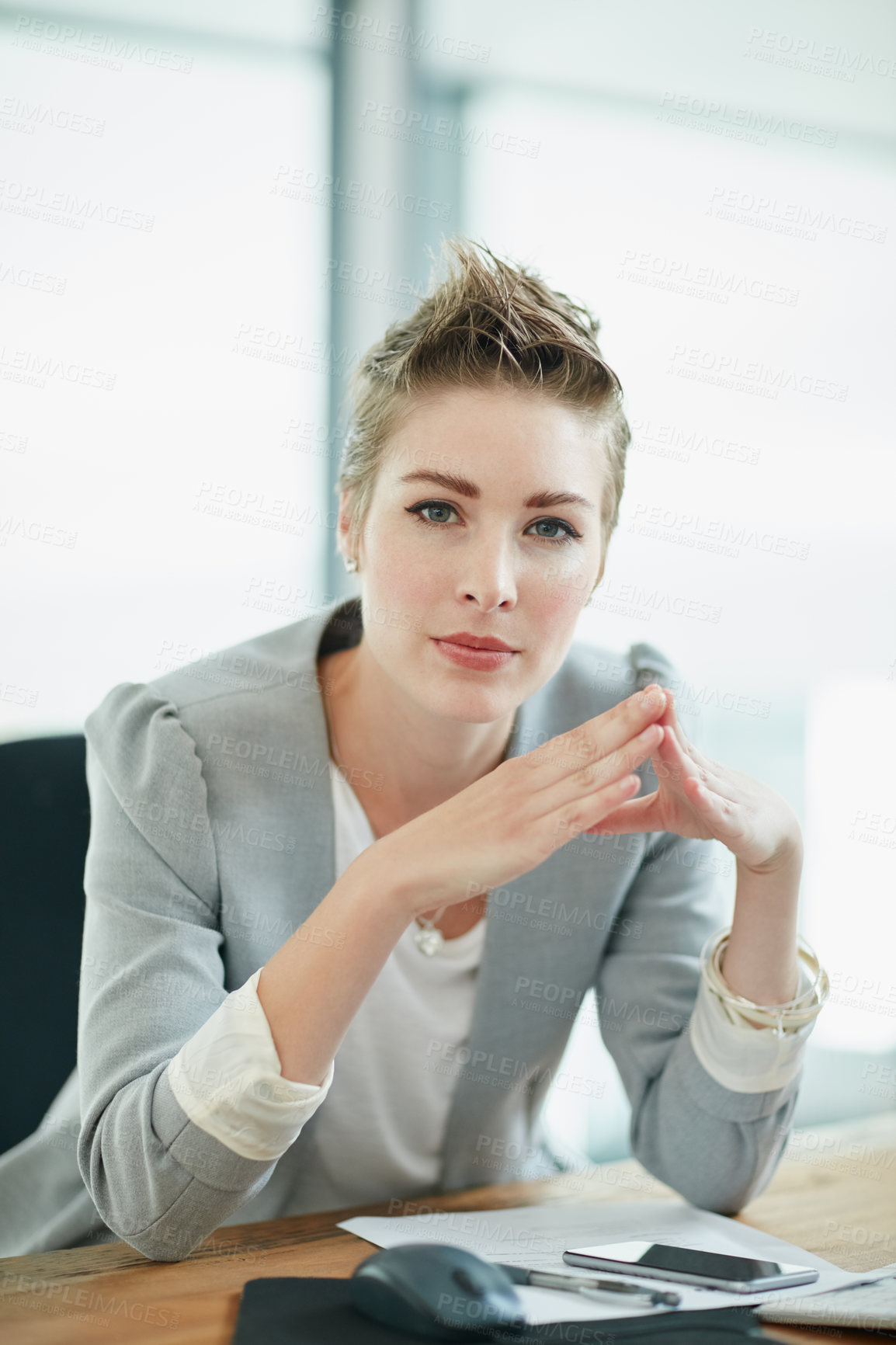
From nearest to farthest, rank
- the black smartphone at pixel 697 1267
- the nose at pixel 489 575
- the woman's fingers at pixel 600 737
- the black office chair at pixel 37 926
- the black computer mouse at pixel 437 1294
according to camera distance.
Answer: the black computer mouse at pixel 437 1294
the black smartphone at pixel 697 1267
the woman's fingers at pixel 600 737
the nose at pixel 489 575
the black office chair at pixel 37 926

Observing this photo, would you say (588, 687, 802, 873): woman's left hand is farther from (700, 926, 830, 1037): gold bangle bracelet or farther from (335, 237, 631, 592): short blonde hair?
(335, 237, 631, 592): short blonde hair

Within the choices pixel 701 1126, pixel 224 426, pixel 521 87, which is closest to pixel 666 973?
pixel 701 1126

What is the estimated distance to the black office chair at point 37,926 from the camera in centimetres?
120

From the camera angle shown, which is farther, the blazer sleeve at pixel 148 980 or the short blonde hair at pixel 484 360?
the short blonde hair at pixel 484 360

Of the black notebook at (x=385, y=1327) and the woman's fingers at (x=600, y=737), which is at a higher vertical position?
the woman's fingers at (x=600, y=737)

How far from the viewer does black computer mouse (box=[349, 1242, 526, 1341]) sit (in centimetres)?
68

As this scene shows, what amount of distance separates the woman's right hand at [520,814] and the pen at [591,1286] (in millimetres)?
282

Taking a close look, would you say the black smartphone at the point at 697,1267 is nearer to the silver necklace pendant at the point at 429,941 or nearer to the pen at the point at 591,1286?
the pen at the point at 591,1286


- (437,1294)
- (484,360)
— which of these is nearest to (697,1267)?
(437,1294)

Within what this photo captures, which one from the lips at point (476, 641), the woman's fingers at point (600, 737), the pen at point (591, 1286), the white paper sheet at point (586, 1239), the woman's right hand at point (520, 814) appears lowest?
the white paper sheet at point (586, 1239)

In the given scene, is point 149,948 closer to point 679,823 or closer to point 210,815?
point 210,815

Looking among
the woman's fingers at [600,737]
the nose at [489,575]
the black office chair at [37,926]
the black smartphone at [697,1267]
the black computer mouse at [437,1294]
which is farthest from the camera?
the black office chair at [37,926]

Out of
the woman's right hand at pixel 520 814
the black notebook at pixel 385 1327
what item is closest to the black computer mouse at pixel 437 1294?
the black notebook at pixel 385 1327

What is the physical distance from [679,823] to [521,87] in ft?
6.42
